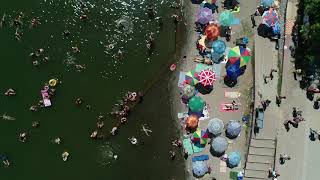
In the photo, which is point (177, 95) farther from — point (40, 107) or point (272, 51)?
point (40, 107)

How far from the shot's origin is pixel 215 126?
23656 mm

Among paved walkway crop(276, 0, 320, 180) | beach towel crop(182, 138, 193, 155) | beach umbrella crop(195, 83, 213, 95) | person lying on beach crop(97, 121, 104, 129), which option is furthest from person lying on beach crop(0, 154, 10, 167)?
paved walkway crop(276, 0, 320, 180)

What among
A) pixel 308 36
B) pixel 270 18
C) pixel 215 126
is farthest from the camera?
pixel 215 126

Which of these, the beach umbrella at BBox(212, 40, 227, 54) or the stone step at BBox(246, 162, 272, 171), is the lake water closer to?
the beach umbrella at BBox(212, 40, 227, 54)

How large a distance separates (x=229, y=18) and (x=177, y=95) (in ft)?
14.9

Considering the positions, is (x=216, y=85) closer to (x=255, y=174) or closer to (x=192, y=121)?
(x=192, y=121)

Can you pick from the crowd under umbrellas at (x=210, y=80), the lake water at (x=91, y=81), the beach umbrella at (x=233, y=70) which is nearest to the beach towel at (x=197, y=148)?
the crowd under umbrellas at (x=210, y=80)

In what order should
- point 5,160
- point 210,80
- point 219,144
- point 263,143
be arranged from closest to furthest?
point 210,80, point 219,144, point 263,143, point 5,160

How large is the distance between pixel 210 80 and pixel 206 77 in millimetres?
262

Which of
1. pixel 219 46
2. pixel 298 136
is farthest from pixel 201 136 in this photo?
pixel 298 136

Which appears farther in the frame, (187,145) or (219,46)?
(187,145)

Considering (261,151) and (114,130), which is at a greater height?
(114,130)

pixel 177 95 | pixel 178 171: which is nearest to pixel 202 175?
pixel 178 171

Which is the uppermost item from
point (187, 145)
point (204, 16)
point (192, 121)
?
point (204, 16)
